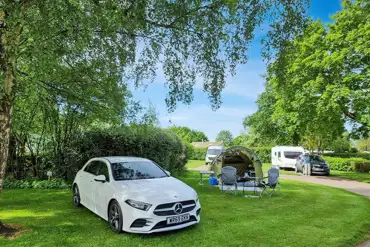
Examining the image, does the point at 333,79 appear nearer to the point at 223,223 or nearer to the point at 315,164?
the point at 315,164

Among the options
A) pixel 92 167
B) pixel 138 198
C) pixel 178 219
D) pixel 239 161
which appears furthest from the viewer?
pixel 239 161

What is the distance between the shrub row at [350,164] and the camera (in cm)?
2323

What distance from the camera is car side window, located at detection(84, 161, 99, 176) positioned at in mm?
7347

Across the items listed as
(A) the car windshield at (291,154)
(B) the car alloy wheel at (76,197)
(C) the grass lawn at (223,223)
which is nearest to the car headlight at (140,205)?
(C) the grass lawn at (223,223)

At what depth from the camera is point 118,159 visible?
7.25 metres

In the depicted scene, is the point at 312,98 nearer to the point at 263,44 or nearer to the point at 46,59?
the point at 263,44

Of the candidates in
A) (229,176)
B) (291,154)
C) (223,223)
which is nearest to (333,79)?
(291,154)

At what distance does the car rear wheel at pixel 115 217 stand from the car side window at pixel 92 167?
159cm

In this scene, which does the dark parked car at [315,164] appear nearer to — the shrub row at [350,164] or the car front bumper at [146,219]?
the shrub row at [350,164]

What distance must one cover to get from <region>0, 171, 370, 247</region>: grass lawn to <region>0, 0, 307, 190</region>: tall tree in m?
1.70

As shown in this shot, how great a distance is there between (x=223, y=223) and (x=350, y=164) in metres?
22.0

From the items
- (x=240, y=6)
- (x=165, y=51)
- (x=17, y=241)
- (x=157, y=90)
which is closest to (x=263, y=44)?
(x=240, y=6)

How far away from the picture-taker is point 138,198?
17.8 ft

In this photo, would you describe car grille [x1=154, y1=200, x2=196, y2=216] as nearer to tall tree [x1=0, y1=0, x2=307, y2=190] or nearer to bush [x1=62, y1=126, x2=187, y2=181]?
tall tree [x1=0, y1=0, x2=307, y2=190]
